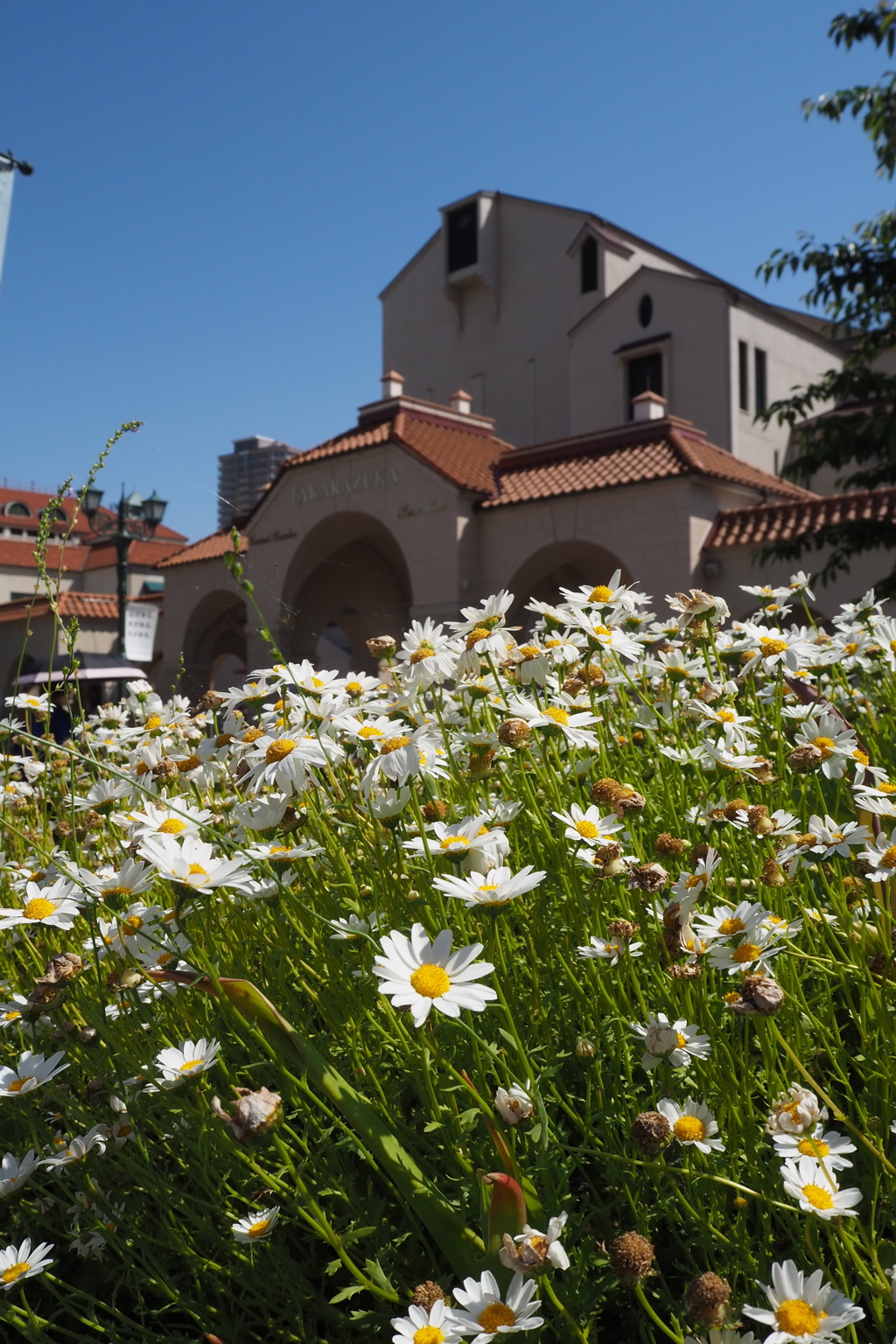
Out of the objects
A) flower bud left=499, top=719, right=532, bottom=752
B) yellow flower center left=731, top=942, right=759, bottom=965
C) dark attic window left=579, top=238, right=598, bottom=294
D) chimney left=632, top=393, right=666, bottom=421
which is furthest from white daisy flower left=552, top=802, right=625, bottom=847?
dark attic window left=579, top=238, right=598, bottom=294

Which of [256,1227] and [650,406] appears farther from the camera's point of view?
[650,406]

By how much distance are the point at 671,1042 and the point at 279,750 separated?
0.82 meters

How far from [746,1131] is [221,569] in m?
19.2

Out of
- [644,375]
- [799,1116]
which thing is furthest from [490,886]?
[644,375]

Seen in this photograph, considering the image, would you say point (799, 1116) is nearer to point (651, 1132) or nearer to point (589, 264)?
point (651, 1132)

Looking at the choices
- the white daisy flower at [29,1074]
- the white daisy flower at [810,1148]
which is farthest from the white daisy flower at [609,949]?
the white daisy flower at [29,1074]

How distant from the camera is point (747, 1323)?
1205mm

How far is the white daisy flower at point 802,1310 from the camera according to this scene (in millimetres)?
983

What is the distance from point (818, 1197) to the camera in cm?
108

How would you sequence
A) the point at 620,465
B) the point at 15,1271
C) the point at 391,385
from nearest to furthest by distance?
the point at 15,1271 → the point at 620,465 → the point at 391,385

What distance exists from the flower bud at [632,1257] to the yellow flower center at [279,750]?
94cm

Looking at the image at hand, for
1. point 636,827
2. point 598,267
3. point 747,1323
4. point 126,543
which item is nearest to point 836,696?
point 636,827

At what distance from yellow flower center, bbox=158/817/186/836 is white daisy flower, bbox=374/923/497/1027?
1.86 ft

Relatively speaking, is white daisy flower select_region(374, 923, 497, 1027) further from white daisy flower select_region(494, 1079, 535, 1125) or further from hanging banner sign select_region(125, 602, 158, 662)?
hanging banner sign select_region(125, 602, 158, 662)
